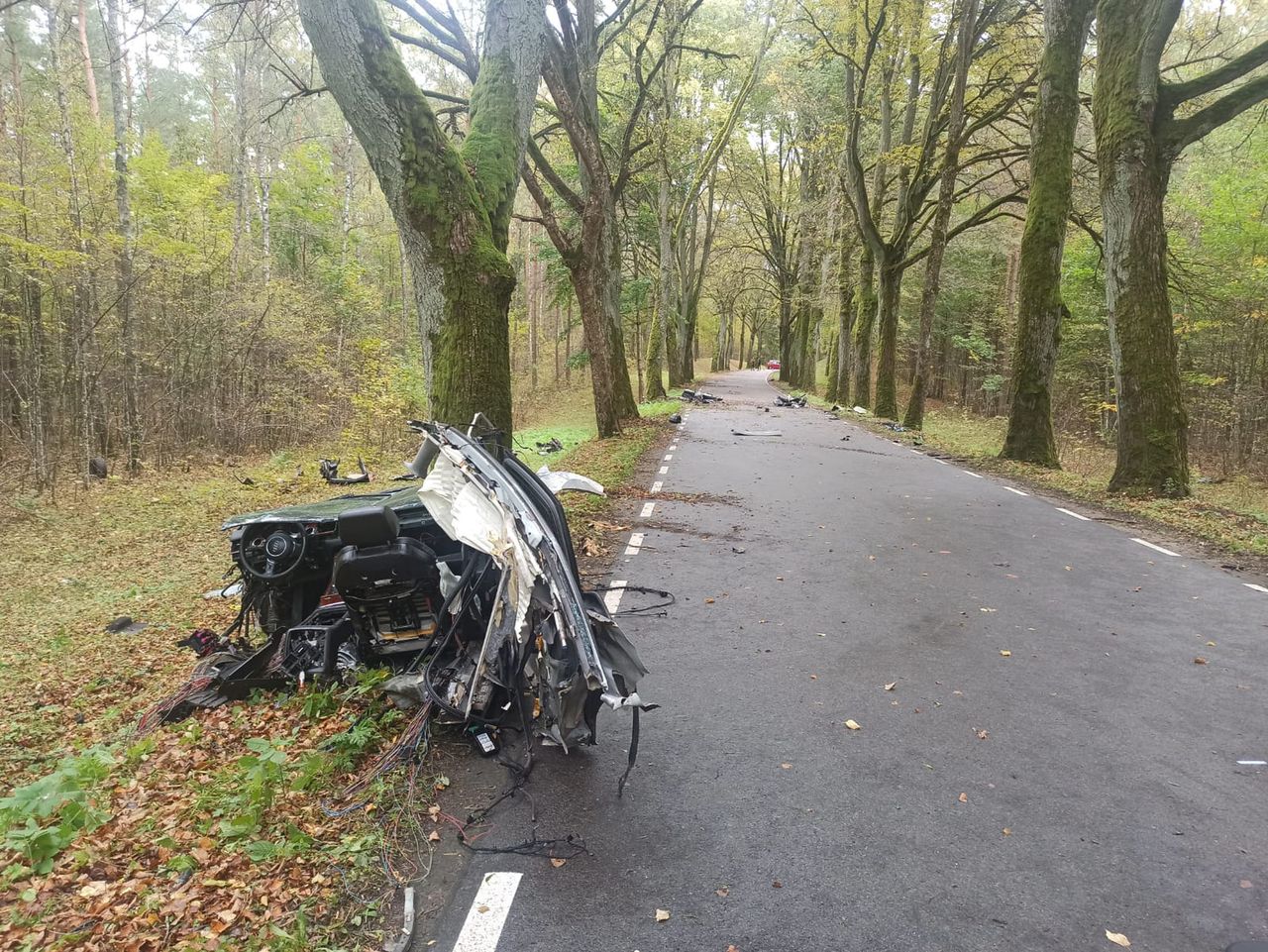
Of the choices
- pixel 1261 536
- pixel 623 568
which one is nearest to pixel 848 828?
pixel 623 568

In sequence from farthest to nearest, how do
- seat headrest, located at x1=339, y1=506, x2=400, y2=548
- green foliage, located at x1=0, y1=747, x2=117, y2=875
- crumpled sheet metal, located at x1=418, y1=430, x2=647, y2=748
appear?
seat headrest, located at x1=339, y1=506, x2=400, y2=548, crumpled sheet metal, located at x1=418, y1=430, x2=647, y2=748, green foliage, located at x1=0, y1=747, x2=117, y2=875

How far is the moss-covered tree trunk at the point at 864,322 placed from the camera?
25766mm

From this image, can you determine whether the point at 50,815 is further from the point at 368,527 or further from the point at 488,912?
the point at 488,912

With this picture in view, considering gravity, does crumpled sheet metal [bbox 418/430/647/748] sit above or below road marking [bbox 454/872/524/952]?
above

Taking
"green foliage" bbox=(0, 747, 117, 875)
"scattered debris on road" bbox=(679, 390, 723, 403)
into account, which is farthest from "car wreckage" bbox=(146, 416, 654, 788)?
"scattered debris on road" bbox=(679, 390, 723, 403)

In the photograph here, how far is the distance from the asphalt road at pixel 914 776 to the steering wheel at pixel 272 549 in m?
1.94

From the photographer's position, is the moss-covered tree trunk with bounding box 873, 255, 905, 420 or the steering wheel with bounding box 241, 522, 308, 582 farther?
the moss-covered tree trunk with bounding box 873, 255, 905, 420

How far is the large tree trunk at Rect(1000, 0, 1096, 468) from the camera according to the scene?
43.0 ft

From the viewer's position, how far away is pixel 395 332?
3089cm

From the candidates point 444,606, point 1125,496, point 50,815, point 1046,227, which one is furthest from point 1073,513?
point 50,815

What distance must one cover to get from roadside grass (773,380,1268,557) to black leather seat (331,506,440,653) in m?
8.59

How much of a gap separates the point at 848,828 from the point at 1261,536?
8368 mm

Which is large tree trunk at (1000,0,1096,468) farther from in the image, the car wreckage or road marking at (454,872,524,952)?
road marking at (454,872,524,952)

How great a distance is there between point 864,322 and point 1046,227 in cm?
1301
